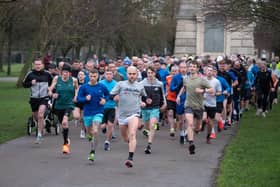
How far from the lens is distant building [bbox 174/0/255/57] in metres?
37.1

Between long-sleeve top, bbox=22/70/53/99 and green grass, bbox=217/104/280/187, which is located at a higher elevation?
long-sleeve top, bbox=22/70/53/99

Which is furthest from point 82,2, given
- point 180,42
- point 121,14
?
point 121,14

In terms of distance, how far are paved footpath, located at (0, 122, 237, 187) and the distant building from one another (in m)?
20.2

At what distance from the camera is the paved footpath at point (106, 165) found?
1110 cm

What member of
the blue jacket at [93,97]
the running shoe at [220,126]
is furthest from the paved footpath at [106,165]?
the running shoe at [220,126]

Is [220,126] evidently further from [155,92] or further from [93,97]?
[93,97]

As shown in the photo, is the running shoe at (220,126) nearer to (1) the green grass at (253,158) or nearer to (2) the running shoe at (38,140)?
(1) the green grass at (253,158)

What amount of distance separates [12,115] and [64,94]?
30.7ft

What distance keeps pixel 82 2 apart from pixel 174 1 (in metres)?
22.5

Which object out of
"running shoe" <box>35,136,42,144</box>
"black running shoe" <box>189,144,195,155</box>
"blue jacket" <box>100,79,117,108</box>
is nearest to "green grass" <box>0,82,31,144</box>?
"running shoe" <box>35,136,42,144</box>

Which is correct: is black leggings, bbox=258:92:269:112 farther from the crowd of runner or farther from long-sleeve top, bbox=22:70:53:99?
long-sleeve top, bbox=22:70:53:99

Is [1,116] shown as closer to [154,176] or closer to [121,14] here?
[154,176]

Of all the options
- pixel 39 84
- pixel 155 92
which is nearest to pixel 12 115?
pixel 39 84

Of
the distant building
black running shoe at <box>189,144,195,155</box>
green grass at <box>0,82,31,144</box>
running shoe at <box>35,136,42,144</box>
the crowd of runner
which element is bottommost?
green grass at <box>0,82,31,144</box>
